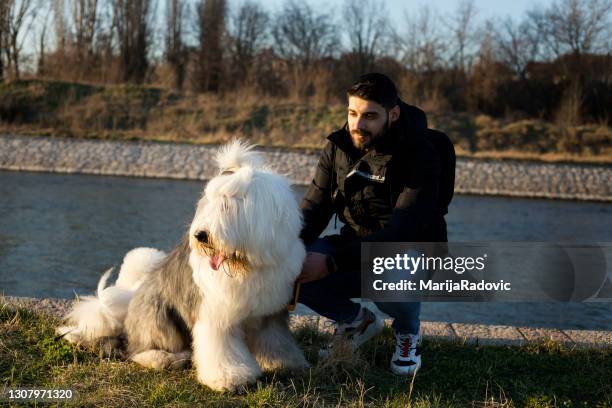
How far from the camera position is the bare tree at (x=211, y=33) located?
2711 centimetres

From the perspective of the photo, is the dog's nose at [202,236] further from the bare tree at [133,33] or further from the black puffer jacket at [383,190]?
the bare tree at [133,33]

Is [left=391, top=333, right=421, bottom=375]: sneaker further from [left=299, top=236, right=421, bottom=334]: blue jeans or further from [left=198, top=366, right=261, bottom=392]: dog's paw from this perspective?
[left=198, top=366, right=261, bottom=392]: dog's paw

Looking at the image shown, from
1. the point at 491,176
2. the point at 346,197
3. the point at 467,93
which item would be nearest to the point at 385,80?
the point at 346,197

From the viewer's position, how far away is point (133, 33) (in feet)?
91.1

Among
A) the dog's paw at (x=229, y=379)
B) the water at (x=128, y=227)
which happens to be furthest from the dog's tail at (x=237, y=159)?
the water at (x=128, y=227)

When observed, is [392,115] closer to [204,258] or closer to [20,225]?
[204,258]

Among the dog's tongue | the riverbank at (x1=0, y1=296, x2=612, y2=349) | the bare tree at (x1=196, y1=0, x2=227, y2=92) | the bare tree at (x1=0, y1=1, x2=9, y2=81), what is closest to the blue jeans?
the riverbank at (x1=0, y1=296, x2=612, y2=349)

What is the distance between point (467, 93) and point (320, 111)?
699 cm

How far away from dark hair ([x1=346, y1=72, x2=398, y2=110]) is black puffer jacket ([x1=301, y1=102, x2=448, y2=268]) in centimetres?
17

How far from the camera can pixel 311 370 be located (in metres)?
3.35

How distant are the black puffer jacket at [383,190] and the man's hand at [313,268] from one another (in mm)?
124

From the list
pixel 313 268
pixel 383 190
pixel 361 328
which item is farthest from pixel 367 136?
pixel 361 328

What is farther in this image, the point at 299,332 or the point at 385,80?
the point at 299,332

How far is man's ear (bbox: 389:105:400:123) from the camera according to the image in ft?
11.7
